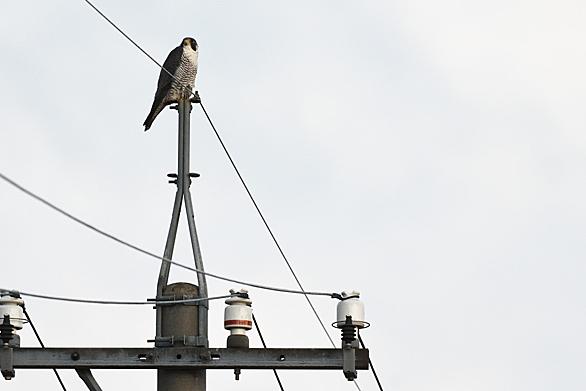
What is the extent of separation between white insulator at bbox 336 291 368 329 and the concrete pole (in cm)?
95

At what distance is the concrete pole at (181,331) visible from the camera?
11164mm

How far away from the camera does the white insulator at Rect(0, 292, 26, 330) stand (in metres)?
11.3

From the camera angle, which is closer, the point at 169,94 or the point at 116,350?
the point at 116,350

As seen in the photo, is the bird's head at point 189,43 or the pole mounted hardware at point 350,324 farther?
the bird's head at point 189,43

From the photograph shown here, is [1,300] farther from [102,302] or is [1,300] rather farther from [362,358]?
[362,358]

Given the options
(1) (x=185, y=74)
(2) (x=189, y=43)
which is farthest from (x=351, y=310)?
(2) (x=189, y=43)

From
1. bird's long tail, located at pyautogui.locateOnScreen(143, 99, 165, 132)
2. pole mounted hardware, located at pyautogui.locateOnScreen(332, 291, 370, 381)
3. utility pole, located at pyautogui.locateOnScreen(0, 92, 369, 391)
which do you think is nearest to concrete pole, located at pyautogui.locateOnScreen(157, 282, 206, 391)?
utility pole, located at pyautogui.locateOnScreen(0, 92, 369, 391)

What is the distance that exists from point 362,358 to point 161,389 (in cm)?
134

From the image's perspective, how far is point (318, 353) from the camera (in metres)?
11.1

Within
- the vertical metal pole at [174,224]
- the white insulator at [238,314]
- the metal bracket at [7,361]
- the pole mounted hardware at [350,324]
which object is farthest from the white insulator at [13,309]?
the pole mounted hardware at [350,324]

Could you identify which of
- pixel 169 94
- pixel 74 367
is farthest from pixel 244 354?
pixel 169 94

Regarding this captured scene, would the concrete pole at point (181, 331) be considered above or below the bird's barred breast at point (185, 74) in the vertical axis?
below

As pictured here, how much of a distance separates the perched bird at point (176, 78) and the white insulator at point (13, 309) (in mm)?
2261

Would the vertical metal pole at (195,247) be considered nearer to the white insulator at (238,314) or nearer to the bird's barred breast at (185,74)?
the white insulator at (238,314)
